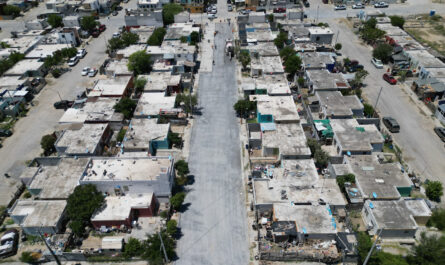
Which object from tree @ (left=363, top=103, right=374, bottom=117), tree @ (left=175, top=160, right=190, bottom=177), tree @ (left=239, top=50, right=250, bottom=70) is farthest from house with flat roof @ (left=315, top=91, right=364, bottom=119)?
tree @ (left=175, top=160, right=190, bottom=177)

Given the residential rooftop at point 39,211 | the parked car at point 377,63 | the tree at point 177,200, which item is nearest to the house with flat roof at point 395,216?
the tree at point 177,200

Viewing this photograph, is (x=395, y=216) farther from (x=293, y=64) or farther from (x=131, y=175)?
(x=293, y=64)

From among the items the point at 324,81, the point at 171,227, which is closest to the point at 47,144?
the point at 171,227

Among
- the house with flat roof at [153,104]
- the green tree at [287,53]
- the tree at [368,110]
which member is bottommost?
the tree at [368,110]

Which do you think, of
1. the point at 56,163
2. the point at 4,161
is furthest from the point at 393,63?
the point at 4,161

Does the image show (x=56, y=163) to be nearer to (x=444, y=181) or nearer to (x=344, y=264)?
(x=344, y=264)

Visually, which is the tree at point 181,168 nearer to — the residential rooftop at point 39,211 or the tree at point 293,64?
the residential rooftop at point 39,211
